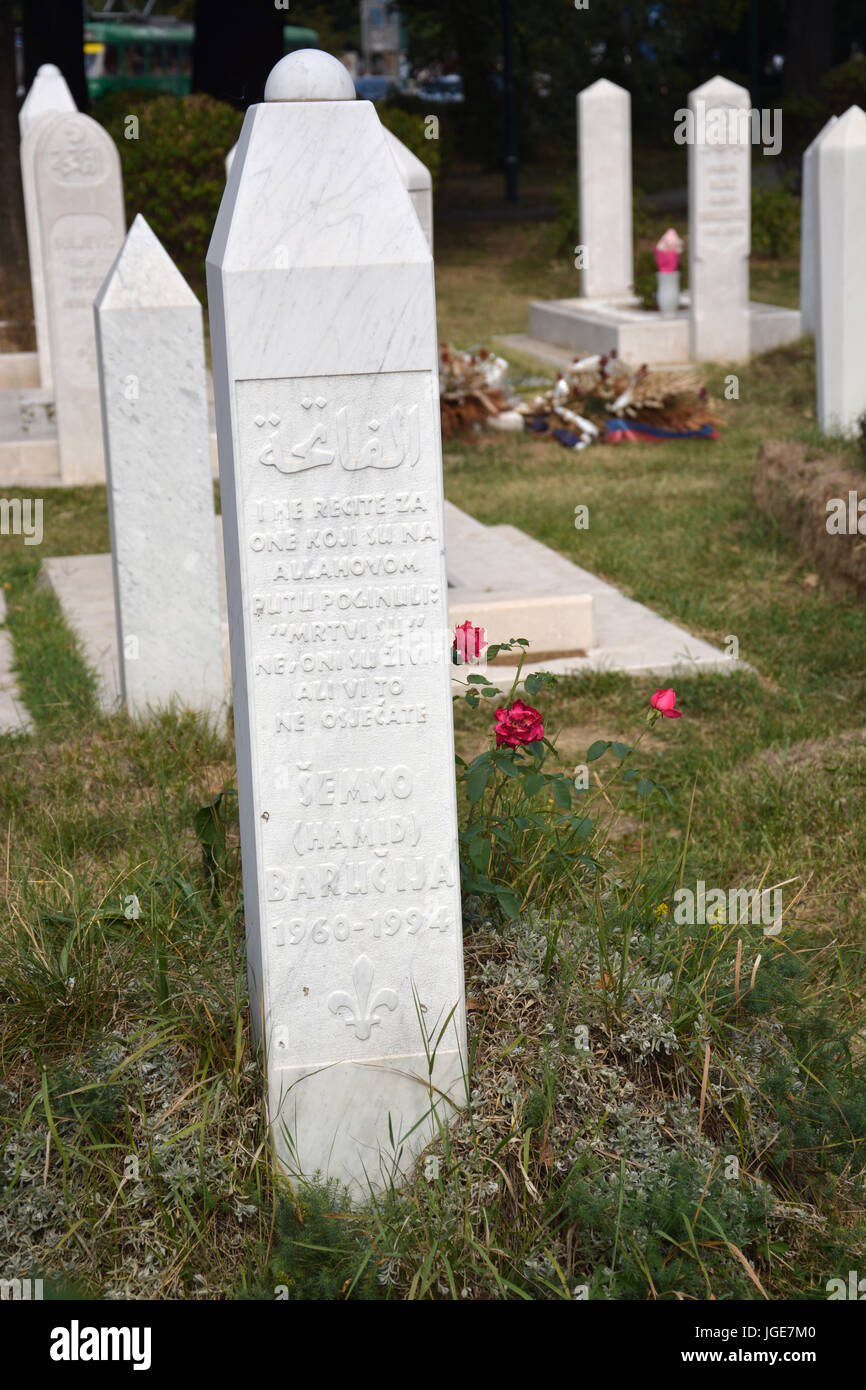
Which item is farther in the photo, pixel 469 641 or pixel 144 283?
pixel 144 283

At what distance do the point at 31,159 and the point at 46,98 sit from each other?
1962 millimetres

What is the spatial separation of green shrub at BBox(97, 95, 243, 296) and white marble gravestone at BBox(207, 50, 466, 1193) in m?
15.6

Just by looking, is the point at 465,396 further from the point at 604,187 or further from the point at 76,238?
the point at 604,187

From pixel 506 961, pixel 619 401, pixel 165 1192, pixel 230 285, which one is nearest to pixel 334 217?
pixel 230 285

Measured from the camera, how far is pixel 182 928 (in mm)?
3121

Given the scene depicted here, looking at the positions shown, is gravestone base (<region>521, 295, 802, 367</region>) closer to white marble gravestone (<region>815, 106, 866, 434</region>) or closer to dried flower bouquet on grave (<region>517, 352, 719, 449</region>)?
dried flower bouquet on grave (<region>517, 352, 719, 449</region>)

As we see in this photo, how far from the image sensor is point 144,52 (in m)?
41.9

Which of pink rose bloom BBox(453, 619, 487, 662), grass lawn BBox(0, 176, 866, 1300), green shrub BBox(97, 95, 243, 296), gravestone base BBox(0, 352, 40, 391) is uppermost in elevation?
green shrub BBox(97, 95, 243, 296)

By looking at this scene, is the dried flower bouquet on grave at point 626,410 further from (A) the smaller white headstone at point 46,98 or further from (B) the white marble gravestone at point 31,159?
(A) the smaller white headstone at point 46,98

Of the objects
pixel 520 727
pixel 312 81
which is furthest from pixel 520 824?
pixel 312 81

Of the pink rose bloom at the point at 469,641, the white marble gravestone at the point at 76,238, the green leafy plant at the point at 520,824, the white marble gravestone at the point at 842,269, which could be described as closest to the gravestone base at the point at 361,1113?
the green leafy plant at the point at 520,824

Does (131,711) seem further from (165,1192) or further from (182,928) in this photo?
(165,1192)

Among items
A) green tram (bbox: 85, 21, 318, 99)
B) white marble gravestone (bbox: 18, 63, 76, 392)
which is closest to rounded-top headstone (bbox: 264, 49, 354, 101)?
white marble gravestone (bbox: 18, 63, 76, 392)

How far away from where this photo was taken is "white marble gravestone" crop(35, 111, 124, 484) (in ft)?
32.2
